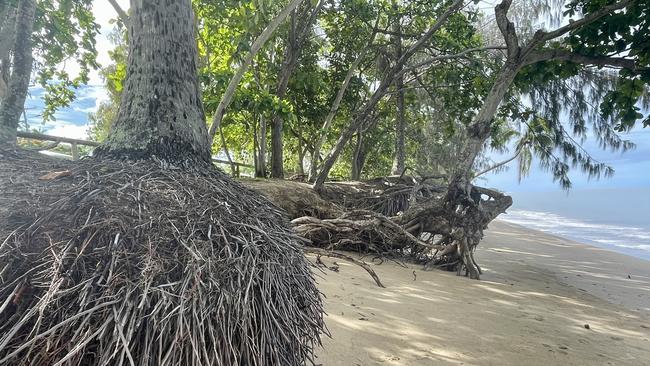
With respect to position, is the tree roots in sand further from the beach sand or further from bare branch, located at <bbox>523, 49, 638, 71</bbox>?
bare branch, located at <bbox>523, 49, 638, 71</bbox>

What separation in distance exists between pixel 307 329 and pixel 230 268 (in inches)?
21.4

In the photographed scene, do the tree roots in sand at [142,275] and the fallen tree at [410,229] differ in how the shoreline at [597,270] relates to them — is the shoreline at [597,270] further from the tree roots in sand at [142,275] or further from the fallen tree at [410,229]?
the tree roots in sand at [142,275]

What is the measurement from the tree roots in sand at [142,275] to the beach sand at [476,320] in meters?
1.20

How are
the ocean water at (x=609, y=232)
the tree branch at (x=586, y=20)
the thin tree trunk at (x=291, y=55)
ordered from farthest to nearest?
1. the ocean water at (x=609, y=232)
2. the thin tree trunk at (x=291, y=55)
3. the tree branch at (x=586, y=20)

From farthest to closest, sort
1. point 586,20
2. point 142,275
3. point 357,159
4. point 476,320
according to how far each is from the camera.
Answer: point 357,159
point 586,20
point 476,320
point 142,275

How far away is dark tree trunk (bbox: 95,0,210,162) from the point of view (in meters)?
2.24

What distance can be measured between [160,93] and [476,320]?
11.8ft

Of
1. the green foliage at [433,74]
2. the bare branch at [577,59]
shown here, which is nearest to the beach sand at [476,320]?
the green foliage at [433,74]

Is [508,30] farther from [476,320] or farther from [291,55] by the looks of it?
[291,55]

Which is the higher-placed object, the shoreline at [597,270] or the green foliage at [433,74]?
the green foliage at [433,74]

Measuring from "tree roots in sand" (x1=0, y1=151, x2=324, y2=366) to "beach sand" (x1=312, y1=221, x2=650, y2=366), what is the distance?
120cm

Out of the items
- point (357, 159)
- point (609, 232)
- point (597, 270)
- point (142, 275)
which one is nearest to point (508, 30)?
point (597, 270)

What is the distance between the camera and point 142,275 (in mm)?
1450

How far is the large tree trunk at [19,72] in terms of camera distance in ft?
10.8
